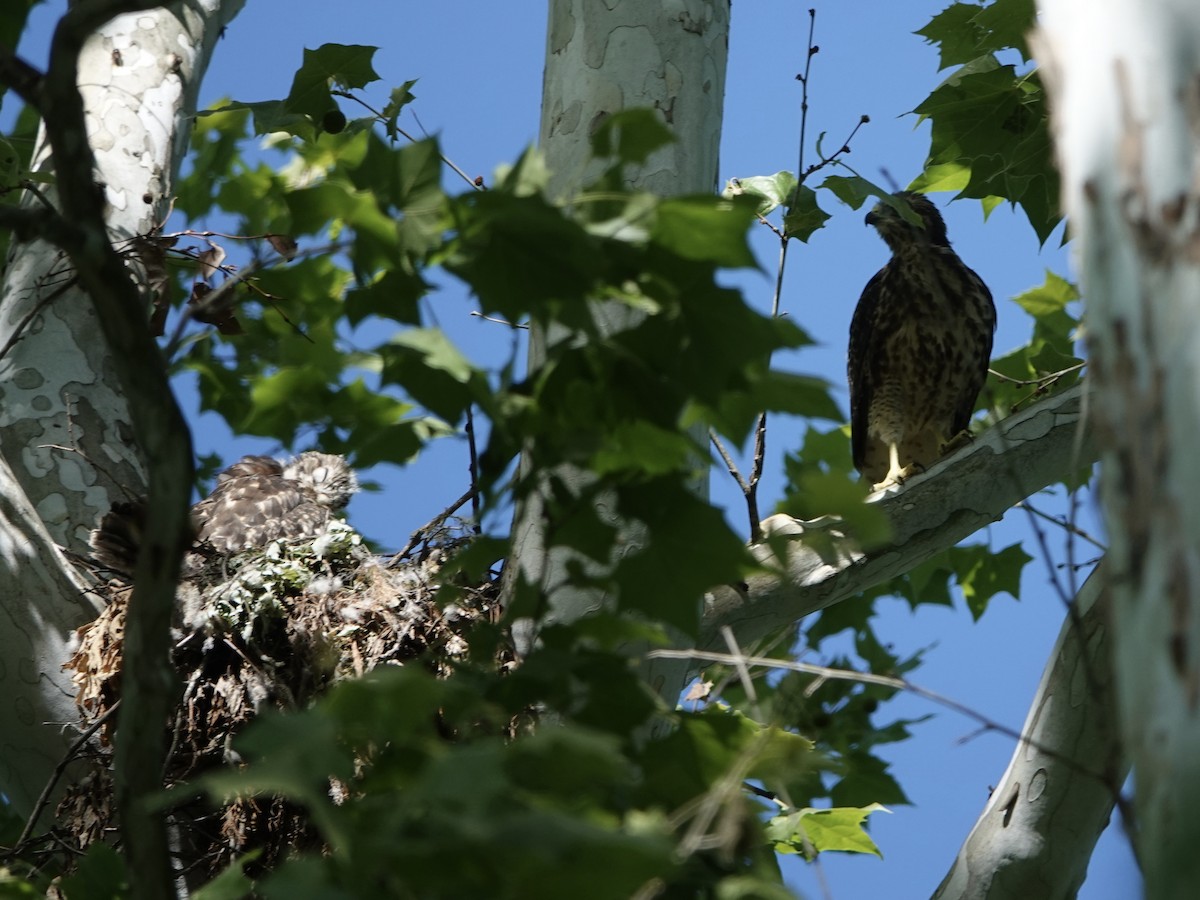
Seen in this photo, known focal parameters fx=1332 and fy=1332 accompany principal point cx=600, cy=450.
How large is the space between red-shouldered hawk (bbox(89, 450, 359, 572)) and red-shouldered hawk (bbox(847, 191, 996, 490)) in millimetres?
2405

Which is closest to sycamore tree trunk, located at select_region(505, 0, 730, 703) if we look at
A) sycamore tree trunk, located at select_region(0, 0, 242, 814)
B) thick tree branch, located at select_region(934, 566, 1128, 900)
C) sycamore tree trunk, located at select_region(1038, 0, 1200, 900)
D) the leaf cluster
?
sycamore tree trunk, located at select_region(0, 0, 242, 814)

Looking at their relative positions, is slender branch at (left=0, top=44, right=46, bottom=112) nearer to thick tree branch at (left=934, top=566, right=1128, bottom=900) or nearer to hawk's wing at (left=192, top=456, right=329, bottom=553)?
hawk's wing at (left=192, top=456, right=329, bottom=553)

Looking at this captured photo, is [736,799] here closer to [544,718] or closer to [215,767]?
[544,718]

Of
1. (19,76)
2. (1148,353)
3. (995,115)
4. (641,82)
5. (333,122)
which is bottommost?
(1148,353)

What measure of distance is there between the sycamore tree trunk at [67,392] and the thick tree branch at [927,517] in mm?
1663

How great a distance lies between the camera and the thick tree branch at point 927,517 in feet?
11.6

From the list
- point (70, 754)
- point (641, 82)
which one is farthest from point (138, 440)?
point (641, 82)

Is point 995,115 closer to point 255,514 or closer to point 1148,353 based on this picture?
point 255,514

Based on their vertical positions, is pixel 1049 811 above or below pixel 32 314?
below

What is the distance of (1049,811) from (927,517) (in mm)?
861

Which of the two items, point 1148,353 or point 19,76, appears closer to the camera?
point 1148,353

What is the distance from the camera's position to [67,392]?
3965 mm

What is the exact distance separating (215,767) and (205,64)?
2652 millimetres

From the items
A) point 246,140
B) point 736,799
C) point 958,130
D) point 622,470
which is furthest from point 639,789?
point 246,140
